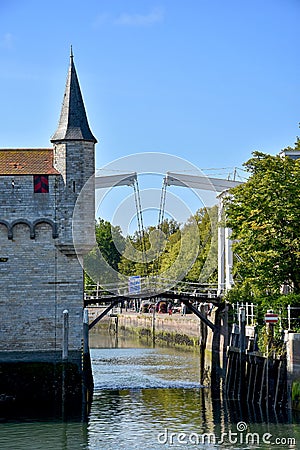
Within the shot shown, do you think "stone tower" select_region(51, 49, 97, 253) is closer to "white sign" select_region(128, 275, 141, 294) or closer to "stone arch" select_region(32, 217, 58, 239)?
"stone arch" select_region(32, 217, 58, 239)

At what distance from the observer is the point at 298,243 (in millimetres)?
34469

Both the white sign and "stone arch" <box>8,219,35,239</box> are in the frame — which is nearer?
"stone arch" <box>8,219,35,239</box>

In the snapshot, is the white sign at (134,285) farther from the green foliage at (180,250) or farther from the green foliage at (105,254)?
the green foliage at (105,254)

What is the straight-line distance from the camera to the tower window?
34625 mm

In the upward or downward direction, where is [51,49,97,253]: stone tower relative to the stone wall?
upward

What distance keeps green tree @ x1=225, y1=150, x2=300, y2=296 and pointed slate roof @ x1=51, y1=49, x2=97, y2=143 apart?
6315mm

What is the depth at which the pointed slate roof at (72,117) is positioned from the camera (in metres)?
35.0

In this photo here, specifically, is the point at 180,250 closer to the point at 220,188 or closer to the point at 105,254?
the point at 220,188

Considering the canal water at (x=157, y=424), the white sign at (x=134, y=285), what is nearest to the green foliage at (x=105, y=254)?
the white sign at (x=134, y=285)

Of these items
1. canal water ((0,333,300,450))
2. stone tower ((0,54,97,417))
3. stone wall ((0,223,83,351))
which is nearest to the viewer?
canal water ((0,333,300,450))

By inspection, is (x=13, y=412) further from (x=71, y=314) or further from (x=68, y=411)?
(x=71, y=314)

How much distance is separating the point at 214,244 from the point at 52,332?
26488 millimetres

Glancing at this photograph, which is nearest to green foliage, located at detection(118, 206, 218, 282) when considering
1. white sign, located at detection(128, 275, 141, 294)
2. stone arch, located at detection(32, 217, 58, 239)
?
white sign, located at detection(128, 275, 141, 294)

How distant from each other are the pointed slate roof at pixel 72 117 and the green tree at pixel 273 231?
20.7 ft
